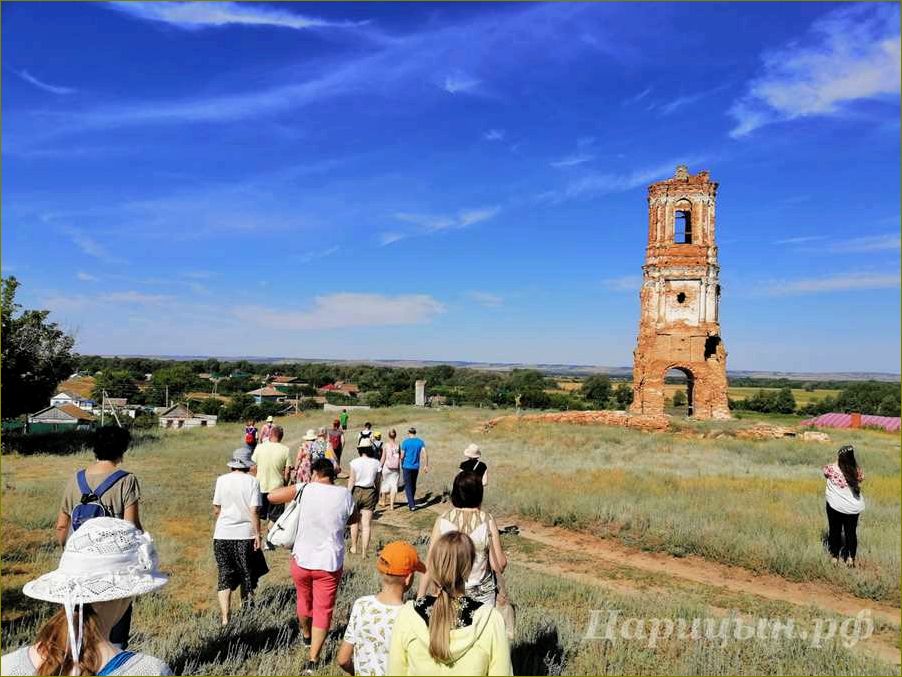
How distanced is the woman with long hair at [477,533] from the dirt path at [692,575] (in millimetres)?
4174

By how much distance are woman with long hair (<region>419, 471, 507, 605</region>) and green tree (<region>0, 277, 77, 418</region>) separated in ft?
61.7

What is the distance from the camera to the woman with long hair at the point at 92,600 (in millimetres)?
2031

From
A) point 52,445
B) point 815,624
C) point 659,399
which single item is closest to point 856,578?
point 815,624

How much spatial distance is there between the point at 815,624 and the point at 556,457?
40.5 ft

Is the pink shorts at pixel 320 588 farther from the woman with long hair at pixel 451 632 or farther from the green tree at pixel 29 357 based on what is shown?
the green tree at pixel 29 357

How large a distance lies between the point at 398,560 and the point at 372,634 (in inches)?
17.3

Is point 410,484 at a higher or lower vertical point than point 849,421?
higher

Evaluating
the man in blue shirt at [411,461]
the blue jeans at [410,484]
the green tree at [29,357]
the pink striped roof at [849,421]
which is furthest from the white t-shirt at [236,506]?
the pink striped roof at [849,421]

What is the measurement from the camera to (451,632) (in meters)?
2.64

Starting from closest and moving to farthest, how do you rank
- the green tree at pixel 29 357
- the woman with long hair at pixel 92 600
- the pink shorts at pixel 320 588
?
the woman with long hair at pixel 92 600
the pink shorts at pixel 320 588
the green tree at pixel 29 357

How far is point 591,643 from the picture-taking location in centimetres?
529

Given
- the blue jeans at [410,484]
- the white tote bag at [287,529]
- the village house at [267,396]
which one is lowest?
the village house at [267,396]

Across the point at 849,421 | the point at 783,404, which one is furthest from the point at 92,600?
the point at 783,404

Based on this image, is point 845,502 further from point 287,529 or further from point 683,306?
point 683,306
